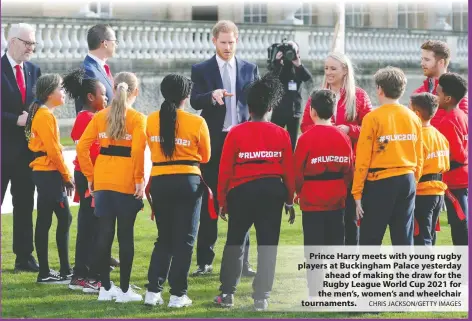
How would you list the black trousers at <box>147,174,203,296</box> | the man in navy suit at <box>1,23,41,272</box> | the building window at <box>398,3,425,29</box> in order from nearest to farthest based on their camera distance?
1. the black trousers at <box>147,174,203,296</box>
2. the man in navy suit at <box>1,23,41,272</box>
3. the building window at <box>398,3,425,29</box>

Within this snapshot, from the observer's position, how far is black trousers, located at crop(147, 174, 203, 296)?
7535mm

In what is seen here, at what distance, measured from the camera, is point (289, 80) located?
54.3ft

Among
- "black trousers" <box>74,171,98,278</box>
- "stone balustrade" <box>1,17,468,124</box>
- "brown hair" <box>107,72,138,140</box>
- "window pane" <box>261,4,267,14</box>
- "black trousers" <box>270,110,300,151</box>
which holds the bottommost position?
"black trousers" <box>74,171,98,278</box>

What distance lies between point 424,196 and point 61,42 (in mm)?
14074

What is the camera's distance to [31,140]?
8.62 meters

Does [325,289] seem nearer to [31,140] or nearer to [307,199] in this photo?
[307,199]

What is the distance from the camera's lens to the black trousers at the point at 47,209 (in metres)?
8.55

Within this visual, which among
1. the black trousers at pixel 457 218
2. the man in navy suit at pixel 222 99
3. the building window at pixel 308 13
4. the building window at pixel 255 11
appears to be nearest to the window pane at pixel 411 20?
the building window at pixel 308 13

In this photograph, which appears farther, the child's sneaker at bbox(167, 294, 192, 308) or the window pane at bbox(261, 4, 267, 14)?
the window pane at bbox(261, 4, 267, 14)

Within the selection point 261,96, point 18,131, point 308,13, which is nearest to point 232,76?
point 261,96

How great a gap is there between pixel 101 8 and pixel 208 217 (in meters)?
17.7

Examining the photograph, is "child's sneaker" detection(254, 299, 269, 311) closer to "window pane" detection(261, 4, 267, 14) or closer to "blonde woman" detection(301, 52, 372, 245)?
"blonde woman" detection(301, 52, 372, 245)

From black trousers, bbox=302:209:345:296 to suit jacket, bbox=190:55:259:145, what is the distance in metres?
1.39

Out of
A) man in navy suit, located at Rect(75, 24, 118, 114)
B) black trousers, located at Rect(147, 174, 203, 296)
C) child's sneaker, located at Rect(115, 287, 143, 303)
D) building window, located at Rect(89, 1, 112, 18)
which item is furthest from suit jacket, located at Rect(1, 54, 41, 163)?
building window, located at Rect(89, 1, 112, 18)
